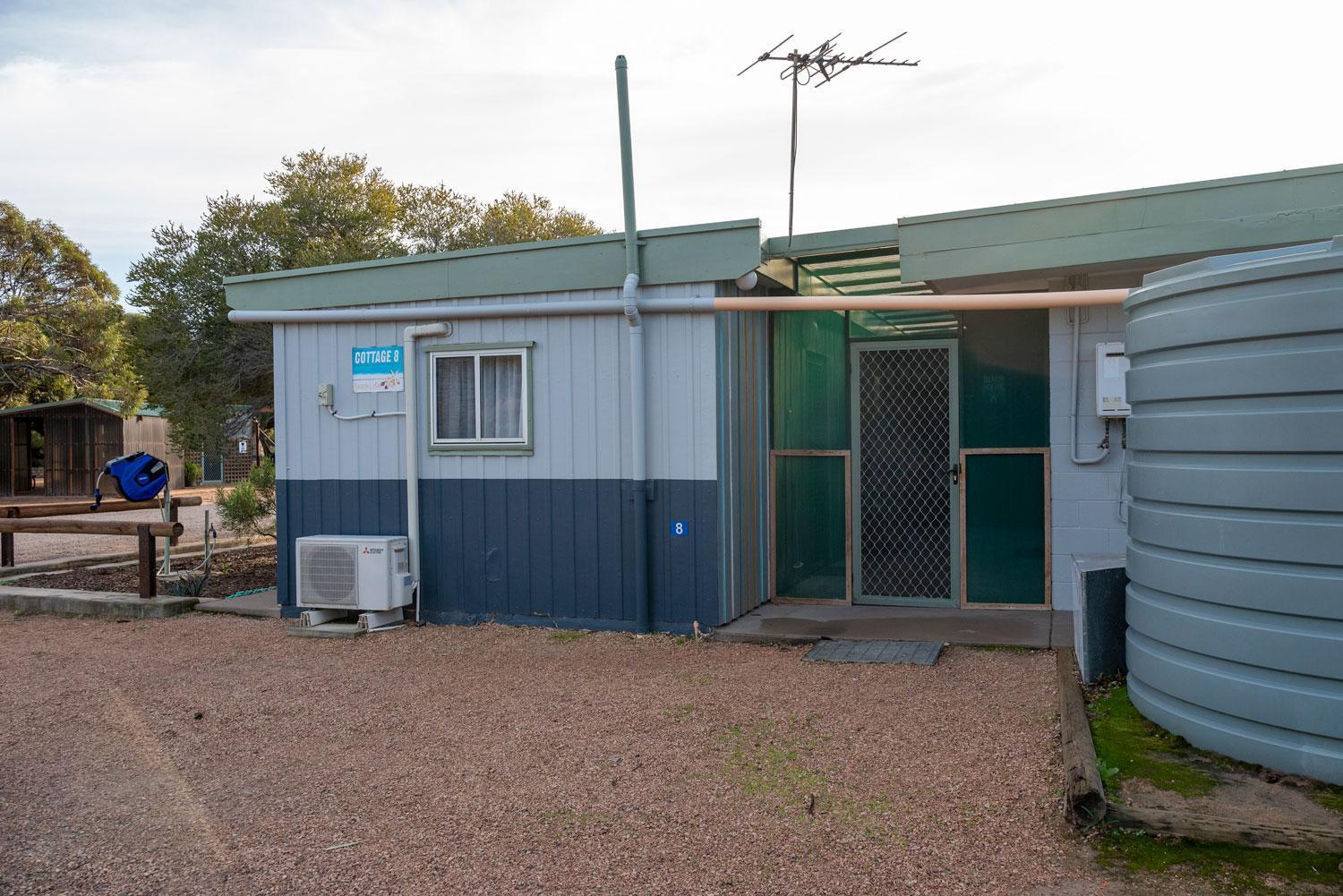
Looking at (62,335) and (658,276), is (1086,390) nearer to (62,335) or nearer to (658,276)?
(658,276)

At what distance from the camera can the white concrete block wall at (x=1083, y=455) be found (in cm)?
655

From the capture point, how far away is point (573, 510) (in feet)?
23.3

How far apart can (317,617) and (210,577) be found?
117 inches

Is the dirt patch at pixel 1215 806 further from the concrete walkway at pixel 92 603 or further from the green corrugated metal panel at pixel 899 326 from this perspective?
the concrete walkway at pixel 92 603

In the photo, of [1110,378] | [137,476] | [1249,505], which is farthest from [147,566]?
[1249,505]

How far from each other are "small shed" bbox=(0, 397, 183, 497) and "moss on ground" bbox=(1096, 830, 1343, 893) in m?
27.8

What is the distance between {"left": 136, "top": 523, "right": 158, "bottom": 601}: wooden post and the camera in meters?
8.30

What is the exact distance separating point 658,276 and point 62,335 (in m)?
29.1

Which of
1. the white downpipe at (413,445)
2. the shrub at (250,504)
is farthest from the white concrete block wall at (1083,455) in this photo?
the shrub at (250,504)

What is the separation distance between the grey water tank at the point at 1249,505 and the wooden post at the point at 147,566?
7483mm

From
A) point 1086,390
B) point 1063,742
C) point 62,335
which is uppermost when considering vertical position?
point 62,335

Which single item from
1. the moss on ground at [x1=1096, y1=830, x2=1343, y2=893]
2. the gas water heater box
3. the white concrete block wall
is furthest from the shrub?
the moss on ground at [x1=1096, y1=830, x2=1343, y2=893]

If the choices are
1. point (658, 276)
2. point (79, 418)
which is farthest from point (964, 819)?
point (79, 418)

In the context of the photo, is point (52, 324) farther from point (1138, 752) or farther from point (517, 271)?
point (1138, 752)
